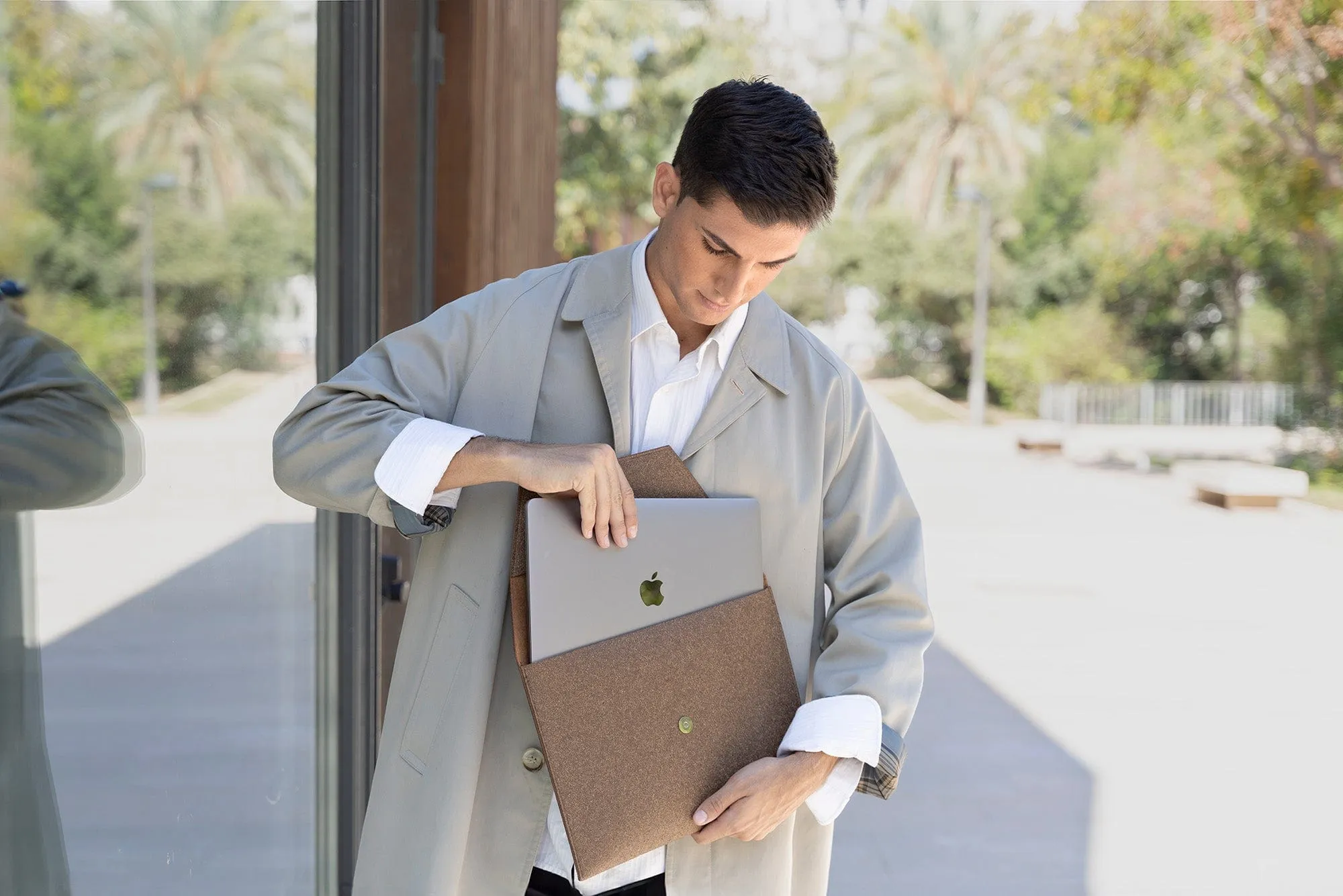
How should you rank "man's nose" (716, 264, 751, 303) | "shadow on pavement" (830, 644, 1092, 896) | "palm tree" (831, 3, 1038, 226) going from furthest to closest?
"palm tree" (831, 3, 1038, 226), "shadow on pavement" (830, 644, 1092, 896), "man's nose" (716, 264, 751, 303)

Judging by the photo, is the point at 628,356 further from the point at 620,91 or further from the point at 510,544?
the point at 620,91

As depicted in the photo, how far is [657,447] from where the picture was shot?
1.54 m

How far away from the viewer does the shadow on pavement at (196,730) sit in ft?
5.21

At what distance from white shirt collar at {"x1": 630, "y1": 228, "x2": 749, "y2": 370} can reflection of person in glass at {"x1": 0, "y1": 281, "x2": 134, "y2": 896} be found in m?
0.63

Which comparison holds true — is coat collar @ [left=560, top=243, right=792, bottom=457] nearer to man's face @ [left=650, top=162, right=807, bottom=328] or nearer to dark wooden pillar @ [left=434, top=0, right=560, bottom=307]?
man's face @ [left=650, top=162, right=807, bottom=328]

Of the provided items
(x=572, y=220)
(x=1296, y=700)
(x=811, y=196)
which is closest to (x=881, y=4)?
(x=572, y=220)

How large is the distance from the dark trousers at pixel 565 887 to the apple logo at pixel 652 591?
364mm

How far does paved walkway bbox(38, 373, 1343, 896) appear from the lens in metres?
1.71

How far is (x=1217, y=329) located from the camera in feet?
95.0

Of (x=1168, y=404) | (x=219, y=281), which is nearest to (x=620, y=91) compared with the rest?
(x=1168, y=404)

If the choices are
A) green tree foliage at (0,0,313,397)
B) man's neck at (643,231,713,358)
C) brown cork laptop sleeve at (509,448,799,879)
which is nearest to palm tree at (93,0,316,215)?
green tree foliage at (0,0,313,397)

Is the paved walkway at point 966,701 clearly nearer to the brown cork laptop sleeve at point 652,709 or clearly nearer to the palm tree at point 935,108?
the brown cork laptop sleeve at point 652,709

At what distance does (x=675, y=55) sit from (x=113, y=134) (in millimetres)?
18860

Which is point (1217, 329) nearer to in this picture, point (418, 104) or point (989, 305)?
point (989, 305)
